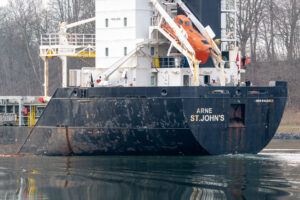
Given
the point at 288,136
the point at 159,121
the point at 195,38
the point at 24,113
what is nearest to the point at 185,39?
the point at 195,38

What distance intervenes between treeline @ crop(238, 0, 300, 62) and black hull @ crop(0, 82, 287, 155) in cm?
2492

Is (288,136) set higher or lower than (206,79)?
lower

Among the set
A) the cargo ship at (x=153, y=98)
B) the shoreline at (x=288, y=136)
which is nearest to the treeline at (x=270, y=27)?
the shoreline at (x=288, y=136)

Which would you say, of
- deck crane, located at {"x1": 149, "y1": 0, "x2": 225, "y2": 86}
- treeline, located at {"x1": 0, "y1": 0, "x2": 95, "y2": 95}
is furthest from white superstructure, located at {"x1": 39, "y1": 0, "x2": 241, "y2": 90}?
treeline, located at {"x1": 0, "y1": 0, "x2": 95, "y2": 95}

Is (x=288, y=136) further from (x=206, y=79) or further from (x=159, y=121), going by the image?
(x=159, y=121)

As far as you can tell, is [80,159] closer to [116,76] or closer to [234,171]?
[116,76]

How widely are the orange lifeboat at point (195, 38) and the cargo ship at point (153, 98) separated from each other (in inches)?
1.7

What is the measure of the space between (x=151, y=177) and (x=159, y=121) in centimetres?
369

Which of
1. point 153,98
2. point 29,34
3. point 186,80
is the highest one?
point 29,34

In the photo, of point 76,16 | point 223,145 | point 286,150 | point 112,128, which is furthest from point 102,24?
point 76,16

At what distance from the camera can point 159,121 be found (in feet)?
102

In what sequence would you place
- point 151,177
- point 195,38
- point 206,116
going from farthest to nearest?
point 195,38 < point 206,116 < point 151,177

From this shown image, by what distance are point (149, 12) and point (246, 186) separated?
10.9 meters

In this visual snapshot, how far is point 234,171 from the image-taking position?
29250 millimetres
